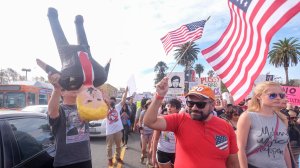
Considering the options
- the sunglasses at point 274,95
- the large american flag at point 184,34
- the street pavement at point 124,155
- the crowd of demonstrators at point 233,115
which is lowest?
the street pavement at point 124,155

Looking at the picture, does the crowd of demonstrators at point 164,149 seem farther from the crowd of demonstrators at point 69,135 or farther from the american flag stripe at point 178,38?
the crowd of demonstrators at point 69,135

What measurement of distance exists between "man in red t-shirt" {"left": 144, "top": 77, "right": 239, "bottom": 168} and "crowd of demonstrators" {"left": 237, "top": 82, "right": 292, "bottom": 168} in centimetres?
31

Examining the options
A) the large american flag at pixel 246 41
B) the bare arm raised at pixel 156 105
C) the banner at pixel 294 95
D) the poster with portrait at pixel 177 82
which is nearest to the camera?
the bare arm raised at pixel 156 105

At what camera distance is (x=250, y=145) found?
11.4 ft

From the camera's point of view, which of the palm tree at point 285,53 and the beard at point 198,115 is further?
the palm tree at point 285,53

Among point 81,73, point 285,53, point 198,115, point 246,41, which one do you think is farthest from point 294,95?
point 285,53

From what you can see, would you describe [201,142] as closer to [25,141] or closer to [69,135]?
[69,135]

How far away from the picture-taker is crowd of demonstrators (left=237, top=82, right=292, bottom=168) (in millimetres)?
3410

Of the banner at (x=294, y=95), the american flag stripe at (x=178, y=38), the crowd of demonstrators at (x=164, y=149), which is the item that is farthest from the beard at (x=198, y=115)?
the banner at (x=294, y=95)

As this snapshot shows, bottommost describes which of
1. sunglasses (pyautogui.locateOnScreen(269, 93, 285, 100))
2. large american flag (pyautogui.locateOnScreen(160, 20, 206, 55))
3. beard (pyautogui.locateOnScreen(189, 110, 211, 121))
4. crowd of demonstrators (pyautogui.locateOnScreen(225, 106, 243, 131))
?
crowd of demonstrators (pyautogui.locateOnScreen(225, 106, 243, 131))

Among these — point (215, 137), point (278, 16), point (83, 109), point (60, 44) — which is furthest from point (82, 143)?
point (278, 16)

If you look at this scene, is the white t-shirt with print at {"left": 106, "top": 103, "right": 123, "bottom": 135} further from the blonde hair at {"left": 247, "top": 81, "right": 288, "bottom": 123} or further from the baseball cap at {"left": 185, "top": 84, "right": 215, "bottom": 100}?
the baseball cap at {"left": 185, "top": 84, "right": 215, "bottom": 100}

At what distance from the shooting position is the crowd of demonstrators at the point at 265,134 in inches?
134

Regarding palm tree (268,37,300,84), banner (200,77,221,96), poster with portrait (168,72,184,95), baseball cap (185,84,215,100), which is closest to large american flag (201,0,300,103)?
baseball cap (185,84,215,100)
